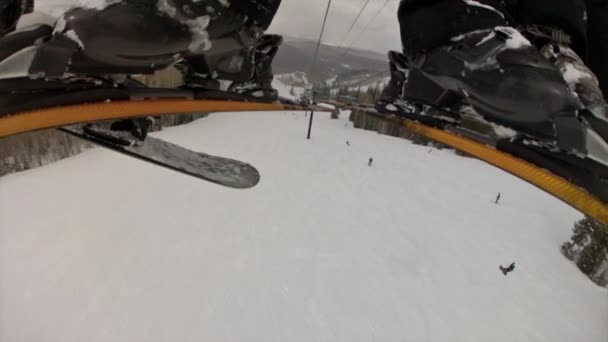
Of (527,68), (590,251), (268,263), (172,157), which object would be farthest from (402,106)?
(590,251)

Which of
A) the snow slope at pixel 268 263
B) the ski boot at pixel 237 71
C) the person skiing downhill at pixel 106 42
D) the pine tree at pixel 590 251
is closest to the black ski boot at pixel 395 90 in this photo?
the ski boot at pixel 237 71

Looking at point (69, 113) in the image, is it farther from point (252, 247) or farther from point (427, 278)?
point (427, 278)

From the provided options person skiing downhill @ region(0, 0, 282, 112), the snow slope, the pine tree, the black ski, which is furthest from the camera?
the pine tree

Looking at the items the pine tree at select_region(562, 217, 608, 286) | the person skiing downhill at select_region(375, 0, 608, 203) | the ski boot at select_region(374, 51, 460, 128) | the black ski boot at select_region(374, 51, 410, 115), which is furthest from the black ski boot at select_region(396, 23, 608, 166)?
the pine tree at select_region(562, 217, 608, 286)

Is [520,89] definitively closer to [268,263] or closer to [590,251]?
[268,263]

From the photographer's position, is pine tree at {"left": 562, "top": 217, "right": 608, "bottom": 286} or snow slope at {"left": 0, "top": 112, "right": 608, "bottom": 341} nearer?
snow slope at {"left": 0, "top": 112, "right": 608, "bottom": 341}

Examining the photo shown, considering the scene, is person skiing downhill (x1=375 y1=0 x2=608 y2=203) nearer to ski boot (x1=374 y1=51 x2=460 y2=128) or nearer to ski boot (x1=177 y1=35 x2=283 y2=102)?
ski boot (x1=374 y1=51 x2=460 y2=128)
